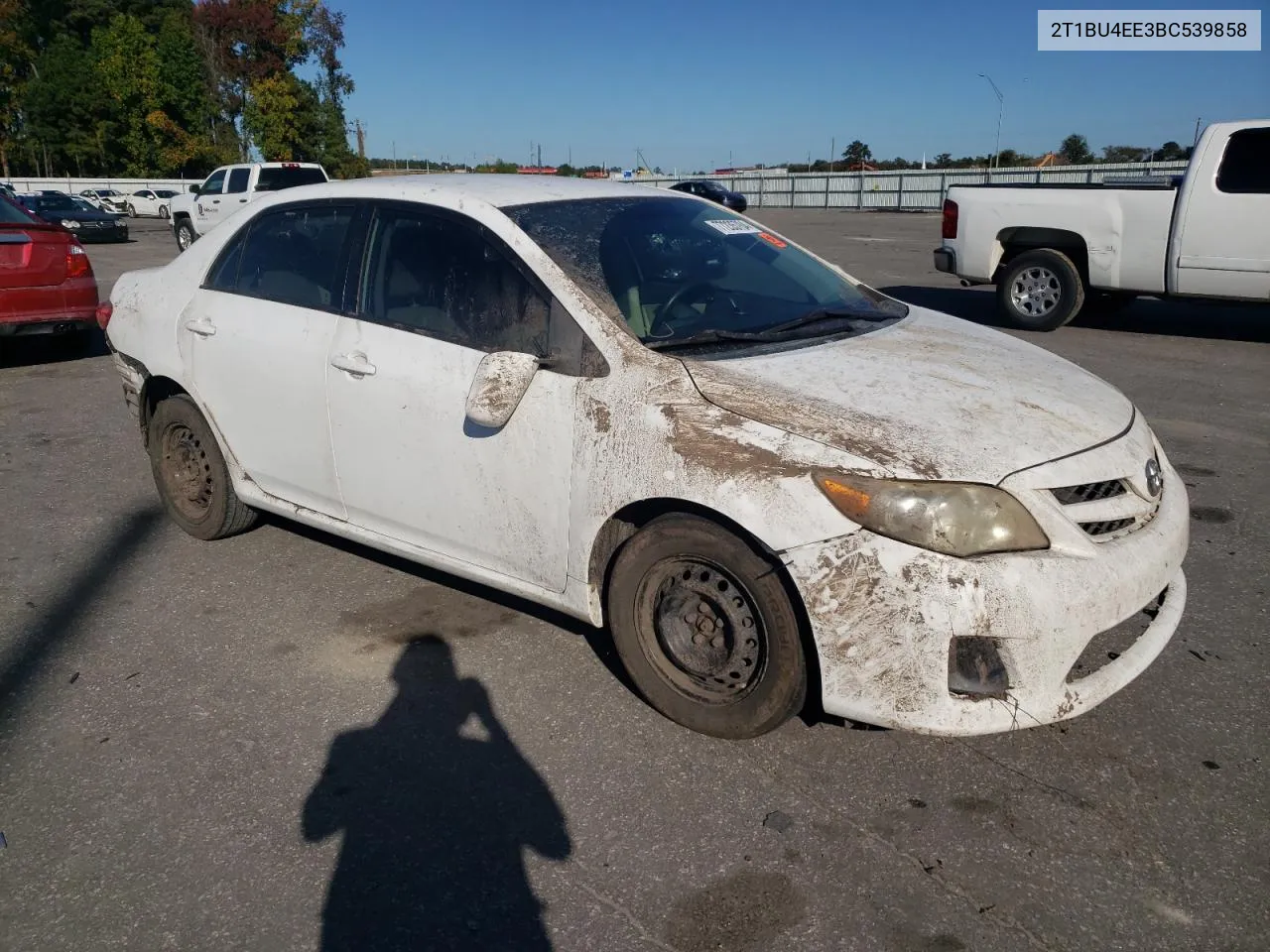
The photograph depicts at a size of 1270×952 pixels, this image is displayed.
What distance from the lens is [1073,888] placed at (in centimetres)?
248

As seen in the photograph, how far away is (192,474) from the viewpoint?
4.74 metres

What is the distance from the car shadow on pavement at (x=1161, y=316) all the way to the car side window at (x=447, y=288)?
271 inches

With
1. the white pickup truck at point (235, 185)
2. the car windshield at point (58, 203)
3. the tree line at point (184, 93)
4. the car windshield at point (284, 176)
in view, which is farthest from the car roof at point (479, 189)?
the tree line at point (184, 93)

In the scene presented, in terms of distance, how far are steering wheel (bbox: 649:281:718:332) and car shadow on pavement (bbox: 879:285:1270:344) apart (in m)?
6.53

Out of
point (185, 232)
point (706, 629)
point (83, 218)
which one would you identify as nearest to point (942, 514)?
point (706, 629)

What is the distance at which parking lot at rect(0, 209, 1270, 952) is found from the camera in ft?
7.92

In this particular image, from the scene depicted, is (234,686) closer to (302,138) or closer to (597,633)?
(597,633)

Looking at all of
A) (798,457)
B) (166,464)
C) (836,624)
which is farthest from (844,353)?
(166,464)

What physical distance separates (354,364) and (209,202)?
19800mm

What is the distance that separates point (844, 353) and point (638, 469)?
34.2 inches

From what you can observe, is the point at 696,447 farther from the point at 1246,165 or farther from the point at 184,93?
the point at 184,93

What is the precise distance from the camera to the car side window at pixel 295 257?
13.1 feet

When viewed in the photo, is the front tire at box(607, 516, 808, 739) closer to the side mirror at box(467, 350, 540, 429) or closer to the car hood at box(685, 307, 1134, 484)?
the car hood at box(685, 307, 1134, 484)

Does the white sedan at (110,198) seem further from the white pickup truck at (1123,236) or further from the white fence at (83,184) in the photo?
the white pickup truck at (1123,236)
